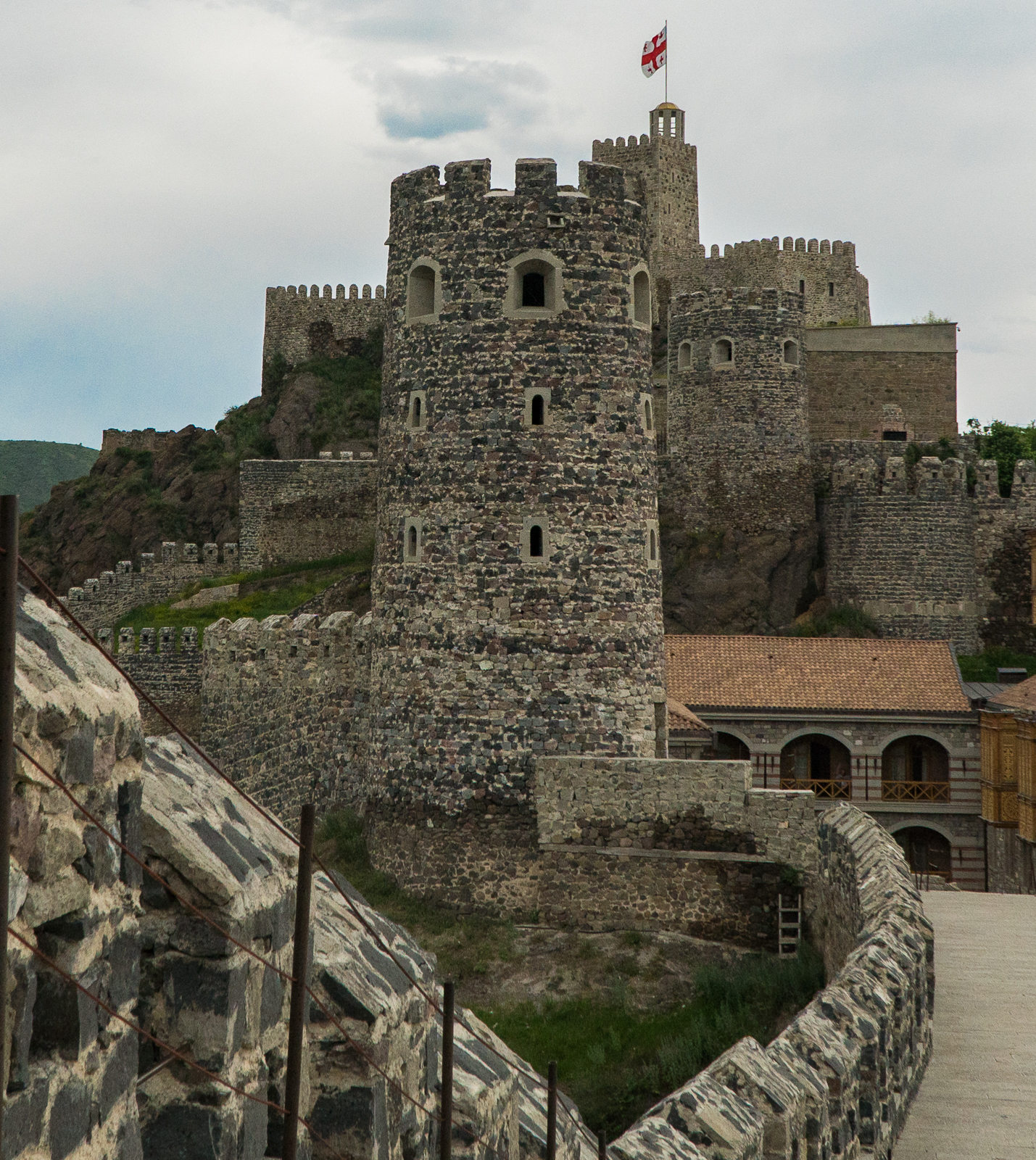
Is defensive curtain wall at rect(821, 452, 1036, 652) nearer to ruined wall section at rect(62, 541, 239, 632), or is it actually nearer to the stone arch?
ruined wall section at rect(62, 541, 239, 632)

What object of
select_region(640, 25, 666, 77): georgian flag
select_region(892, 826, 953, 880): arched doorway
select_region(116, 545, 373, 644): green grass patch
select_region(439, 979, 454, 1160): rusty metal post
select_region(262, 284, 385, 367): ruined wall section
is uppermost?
select_region(640, 25, 666, 77): georgian flag

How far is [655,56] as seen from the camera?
70.2 m

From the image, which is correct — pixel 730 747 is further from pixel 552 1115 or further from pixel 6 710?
pixel 6 710

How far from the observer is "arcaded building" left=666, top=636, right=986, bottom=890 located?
3344cm

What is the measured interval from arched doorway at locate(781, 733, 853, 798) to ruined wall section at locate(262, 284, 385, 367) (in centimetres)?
2779

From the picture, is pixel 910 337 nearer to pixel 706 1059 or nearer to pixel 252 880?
pixel 706 1059

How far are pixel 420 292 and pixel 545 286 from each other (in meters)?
1.97

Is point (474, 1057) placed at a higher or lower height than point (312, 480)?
lower

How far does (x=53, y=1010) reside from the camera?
404cm

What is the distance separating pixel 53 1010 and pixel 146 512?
161ft

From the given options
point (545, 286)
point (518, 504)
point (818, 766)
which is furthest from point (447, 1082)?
point (818, 766)

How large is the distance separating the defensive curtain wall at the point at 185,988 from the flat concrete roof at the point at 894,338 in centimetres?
4114

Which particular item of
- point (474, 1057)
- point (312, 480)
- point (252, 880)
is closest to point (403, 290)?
point (474, 1057)

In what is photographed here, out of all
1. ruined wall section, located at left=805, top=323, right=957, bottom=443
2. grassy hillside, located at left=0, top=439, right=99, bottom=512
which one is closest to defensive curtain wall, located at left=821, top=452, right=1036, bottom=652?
ruined wall section, located at left=805, top=323, right=957, bottom=443
